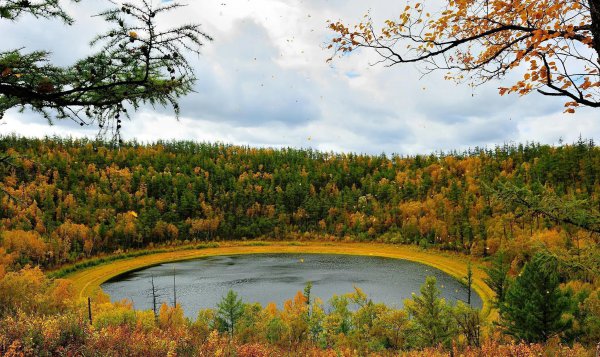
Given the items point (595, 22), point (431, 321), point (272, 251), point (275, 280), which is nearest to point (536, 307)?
point (431, 321)

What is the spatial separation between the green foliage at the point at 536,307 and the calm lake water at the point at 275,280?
1912 cm

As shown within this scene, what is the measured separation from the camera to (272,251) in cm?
8681

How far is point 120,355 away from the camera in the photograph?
9297 millimetres

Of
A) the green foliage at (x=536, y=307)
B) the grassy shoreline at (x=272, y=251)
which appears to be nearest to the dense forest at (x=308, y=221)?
the green foliage at (x=536, y=307)

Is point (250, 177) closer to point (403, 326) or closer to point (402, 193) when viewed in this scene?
point (402, 193)

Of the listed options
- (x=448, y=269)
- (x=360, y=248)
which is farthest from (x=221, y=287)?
(x=360, y=248)

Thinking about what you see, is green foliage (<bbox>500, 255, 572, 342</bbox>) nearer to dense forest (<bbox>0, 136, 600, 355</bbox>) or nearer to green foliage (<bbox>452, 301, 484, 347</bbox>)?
dense forest (<bbox>0, 136, 600, 355</bbox>)

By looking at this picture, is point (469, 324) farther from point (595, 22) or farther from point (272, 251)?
point (272, 251)

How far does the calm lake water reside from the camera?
1896 inches

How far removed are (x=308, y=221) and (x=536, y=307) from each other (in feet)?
277

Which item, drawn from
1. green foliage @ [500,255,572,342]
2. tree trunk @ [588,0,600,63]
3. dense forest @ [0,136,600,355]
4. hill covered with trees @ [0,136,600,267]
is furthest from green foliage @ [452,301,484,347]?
hill covered with trees @ [0,136,600,267]

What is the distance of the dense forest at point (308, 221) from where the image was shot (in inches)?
976

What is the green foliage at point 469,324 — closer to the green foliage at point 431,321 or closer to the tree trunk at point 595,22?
the green foliage at point 431,321

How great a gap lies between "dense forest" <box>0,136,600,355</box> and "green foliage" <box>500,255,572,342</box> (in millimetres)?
87
